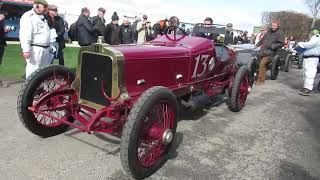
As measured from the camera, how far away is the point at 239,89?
21.6 feet

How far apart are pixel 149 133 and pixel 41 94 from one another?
155 centimetres

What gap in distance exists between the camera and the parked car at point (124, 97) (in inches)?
143

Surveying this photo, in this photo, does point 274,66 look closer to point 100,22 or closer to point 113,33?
point 113,33

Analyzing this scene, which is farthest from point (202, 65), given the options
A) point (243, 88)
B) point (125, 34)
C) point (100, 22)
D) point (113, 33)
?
point (125, 34)

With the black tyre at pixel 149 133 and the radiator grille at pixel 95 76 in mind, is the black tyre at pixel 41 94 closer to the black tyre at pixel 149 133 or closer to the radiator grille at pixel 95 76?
the radiator grille at pixel 95 76

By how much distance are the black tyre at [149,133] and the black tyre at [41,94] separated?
4.44 feet

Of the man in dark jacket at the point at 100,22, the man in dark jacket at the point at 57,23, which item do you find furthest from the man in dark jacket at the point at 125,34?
the man in dark jacket at the point at 57,23

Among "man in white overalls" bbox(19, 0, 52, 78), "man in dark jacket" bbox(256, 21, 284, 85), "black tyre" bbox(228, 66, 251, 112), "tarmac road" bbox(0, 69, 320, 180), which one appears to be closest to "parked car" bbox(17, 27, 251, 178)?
"tarmac road" bbox(0, 69, 320, 180)

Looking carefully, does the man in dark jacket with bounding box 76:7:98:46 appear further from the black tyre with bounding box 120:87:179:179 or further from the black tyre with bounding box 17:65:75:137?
the black tyre with bounding box 120:87:179:179

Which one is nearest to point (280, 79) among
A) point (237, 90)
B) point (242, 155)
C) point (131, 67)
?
point (237, 90)

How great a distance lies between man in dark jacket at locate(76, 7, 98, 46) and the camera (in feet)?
27.1

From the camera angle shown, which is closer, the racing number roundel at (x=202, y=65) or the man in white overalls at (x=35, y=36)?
the racing number roundel at (x=202, y=65)

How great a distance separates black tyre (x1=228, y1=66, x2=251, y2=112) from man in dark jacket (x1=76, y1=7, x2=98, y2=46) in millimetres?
3552

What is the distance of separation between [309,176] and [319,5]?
114 feet
